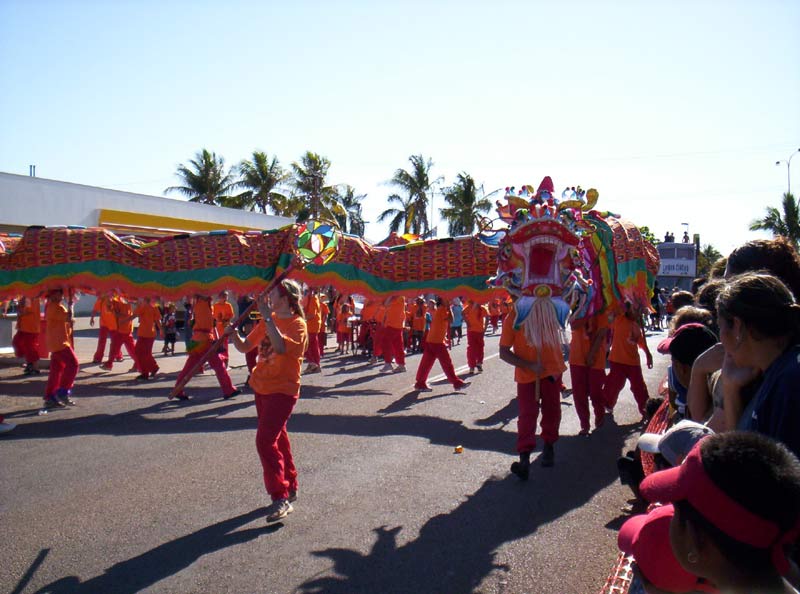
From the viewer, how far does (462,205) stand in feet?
138

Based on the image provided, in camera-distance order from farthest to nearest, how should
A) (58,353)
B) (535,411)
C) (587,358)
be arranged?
(58,353), (587,358), (535,411)

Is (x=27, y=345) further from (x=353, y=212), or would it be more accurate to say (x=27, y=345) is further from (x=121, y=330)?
(x=353, y=212)

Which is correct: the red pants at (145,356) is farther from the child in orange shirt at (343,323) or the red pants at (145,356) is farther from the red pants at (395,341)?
the child in orange shirt at (343,323)

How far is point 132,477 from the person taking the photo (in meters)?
6.23

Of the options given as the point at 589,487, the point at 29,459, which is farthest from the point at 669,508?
the point at 29,459

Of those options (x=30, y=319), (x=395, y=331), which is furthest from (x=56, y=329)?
(x=395, y=331)

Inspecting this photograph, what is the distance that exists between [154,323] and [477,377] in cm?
666

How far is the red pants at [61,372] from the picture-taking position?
987cm

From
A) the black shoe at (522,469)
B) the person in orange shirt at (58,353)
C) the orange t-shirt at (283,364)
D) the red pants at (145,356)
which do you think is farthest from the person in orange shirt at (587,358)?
the red pants at (145,356)

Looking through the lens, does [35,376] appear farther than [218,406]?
Yes

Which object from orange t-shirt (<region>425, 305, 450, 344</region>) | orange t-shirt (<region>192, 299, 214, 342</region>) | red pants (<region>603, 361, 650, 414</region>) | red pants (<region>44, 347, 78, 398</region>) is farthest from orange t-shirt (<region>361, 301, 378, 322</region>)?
red pants (<region>603, 361, 650, 414</region>)

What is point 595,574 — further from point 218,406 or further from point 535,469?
point 218,406

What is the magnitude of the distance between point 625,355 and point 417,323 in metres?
10.7

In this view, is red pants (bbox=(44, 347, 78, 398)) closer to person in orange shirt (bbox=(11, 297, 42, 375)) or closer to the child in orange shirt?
person in orange shirt (bbox=(11, 297, 42, 375))
